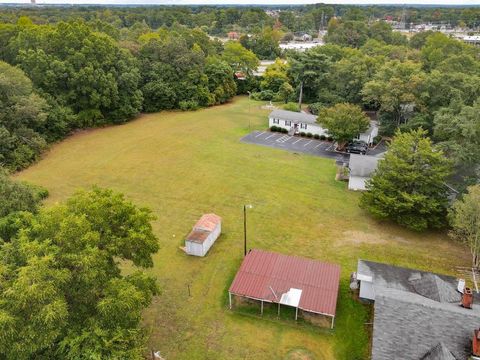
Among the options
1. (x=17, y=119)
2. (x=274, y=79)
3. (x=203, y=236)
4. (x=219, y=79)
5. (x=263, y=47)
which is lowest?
(x=203, y=236)

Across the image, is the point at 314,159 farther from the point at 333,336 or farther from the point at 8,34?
the point at 8,34

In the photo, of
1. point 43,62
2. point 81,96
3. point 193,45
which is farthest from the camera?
point 193,45

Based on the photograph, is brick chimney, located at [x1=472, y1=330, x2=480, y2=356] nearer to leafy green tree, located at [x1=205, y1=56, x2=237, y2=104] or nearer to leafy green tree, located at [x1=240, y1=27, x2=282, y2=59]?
leafy green tree, located at [x1=205, y1=56, x2=237, y2=104]

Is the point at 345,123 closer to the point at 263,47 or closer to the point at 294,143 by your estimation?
the point at 294,143

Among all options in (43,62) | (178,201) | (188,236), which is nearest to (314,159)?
(178,201)

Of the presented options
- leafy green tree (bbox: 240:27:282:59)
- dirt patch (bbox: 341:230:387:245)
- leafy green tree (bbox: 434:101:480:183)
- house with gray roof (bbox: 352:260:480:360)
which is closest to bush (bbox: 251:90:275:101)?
leafy green tree (bbox: 240:27:282:59)

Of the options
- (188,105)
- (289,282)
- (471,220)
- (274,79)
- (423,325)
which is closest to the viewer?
(423,325)

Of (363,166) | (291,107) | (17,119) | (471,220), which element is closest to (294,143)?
(363,166)
